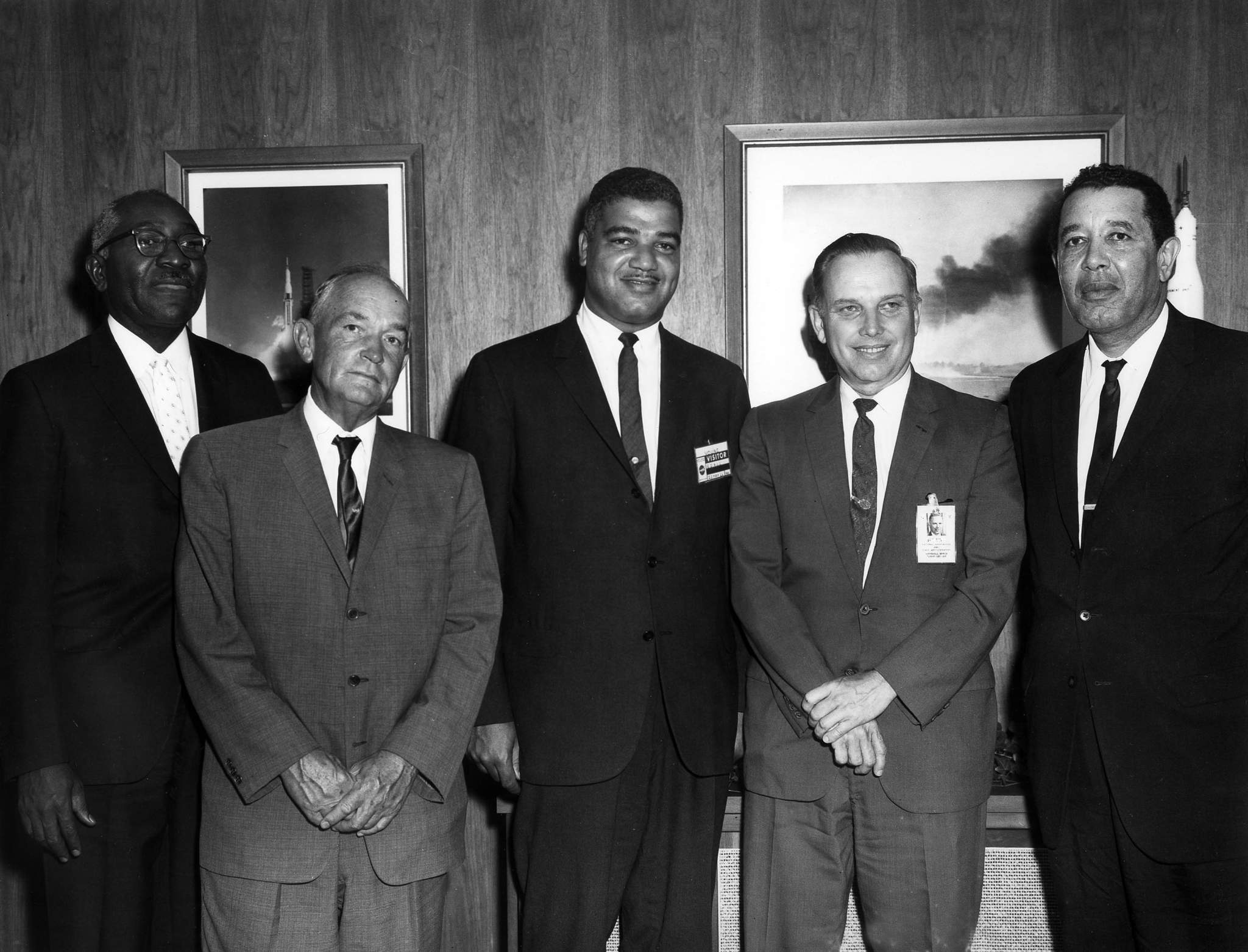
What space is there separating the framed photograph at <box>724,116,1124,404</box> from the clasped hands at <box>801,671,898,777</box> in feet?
4.55

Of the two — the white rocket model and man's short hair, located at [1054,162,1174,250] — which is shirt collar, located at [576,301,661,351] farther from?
the white rocket model

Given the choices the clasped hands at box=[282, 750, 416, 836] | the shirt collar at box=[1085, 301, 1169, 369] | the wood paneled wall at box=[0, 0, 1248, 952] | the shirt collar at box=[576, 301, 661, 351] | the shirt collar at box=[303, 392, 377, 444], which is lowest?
the clasped hands at box=[282, 750, 416, 836]

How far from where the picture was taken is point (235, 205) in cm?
361

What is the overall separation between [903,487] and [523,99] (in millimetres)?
1939

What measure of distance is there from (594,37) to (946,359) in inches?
62.6

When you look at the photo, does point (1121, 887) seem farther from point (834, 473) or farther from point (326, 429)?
point (326, 429)

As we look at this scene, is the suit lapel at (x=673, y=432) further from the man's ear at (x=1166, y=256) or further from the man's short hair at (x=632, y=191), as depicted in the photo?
the man's ear at (x=1166, y=256)

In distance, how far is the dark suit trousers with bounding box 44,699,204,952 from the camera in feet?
8.01

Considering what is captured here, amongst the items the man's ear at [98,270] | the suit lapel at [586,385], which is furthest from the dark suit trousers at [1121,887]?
the man's ear at [98,270]

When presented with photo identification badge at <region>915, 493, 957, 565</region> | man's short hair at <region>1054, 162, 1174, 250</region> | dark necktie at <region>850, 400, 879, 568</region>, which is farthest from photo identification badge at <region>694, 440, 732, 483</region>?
man's short hair at <region>1054, 162, 1174, 250</region>

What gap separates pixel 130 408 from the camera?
8.34ft

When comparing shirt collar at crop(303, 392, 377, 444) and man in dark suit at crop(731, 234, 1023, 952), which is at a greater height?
shirt collar at crop(303, 392, 377, 444)

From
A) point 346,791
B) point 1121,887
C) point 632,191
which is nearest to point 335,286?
point 632,191

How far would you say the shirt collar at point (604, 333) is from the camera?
2.74 m
